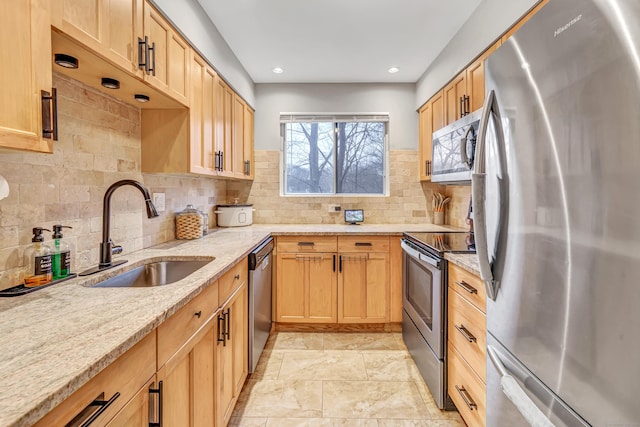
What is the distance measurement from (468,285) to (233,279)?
1.24 metres

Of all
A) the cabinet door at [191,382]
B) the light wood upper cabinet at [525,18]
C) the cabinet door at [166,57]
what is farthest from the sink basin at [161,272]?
the light wood upper cabinet at [525,18]

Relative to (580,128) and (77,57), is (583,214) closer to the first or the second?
(580,128)

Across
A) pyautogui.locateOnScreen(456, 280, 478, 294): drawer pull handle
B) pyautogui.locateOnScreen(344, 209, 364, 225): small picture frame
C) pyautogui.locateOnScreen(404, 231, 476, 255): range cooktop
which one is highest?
pyautogui.locateOnScreen(344, 209, 364, 225): small picture frame

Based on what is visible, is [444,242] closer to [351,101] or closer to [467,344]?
[467,344]

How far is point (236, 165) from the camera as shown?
2.97 metres

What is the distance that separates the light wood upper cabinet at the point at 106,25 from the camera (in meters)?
1.04

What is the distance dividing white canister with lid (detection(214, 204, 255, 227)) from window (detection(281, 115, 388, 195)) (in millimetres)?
655

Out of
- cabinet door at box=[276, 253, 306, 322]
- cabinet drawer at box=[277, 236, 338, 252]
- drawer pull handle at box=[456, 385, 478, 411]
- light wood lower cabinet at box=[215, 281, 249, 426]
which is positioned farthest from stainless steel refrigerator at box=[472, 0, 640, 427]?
cabinet door at box=[276, 253, 306, 322]

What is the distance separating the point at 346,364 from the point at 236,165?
6.46ft

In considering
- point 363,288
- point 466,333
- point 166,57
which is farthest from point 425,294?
point 166,57

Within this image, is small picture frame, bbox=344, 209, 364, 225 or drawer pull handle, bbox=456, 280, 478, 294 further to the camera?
small picture frame, bbox=344, 209, 364, 225

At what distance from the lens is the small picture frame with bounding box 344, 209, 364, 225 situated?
11.1ft

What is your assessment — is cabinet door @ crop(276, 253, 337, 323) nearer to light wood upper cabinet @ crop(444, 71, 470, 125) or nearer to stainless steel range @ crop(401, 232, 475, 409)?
stainless steel range @ crop(401, 232, 475, 409)

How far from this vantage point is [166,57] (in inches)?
66.9
